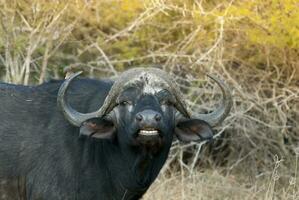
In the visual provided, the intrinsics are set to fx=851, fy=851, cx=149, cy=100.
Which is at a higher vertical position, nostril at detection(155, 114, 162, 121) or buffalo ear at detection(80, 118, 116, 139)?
nostril at detection(155, 114, 162, 121)

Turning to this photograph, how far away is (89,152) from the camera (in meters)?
6.76

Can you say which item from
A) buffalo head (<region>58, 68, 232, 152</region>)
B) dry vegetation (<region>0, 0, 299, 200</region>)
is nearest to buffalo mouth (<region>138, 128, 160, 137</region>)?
buffalo head (<region>58, 68, 232, 152</region>)

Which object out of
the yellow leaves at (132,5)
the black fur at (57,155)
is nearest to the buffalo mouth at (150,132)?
the black fur at (57,155)

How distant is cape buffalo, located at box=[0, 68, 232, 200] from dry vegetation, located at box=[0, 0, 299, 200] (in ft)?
10.1

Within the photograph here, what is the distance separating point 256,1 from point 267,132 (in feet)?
5.99

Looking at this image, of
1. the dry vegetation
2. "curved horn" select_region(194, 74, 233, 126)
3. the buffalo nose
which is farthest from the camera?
the dry vegetation

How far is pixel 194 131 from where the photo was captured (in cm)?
672

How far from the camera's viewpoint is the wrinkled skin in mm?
6488

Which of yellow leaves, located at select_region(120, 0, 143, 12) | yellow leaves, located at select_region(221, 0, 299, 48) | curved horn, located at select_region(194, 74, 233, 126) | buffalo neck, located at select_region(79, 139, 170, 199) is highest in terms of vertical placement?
yellow leaves, located at select_region(120, 0, 143, 12)

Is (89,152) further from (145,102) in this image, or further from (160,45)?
(160,45)

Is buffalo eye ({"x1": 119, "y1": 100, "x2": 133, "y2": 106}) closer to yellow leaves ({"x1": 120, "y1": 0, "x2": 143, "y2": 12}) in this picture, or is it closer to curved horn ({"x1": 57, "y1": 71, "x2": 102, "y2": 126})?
curved horn ({"x1": 57, "y1": 71, "x2": 102, "y2": 126})

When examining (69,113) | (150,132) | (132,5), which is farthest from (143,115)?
(132,5)

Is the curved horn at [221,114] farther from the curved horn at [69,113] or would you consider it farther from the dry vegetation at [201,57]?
the dry vegetation at [201,57]

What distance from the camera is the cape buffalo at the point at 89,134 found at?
6.39 m
